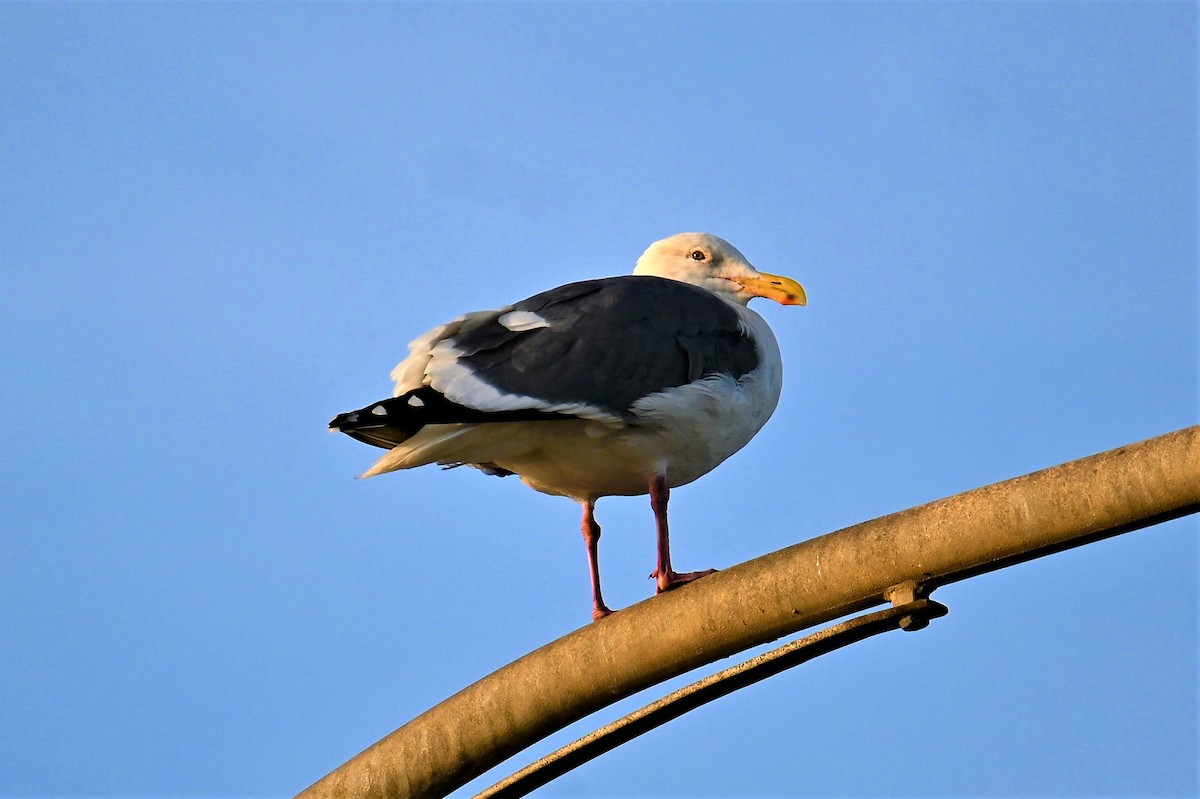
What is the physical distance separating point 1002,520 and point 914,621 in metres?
0.51

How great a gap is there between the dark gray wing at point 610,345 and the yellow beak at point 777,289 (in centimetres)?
89

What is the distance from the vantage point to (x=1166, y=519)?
14.1 ft

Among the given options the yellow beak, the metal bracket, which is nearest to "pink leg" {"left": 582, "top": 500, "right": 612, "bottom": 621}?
the yellow beak

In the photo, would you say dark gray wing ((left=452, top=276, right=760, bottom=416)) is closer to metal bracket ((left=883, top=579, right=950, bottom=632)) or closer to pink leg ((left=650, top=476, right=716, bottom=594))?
pink leg ((left=650, top=476, right=716, bottom=594))

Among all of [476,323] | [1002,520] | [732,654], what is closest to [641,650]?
[732,654]

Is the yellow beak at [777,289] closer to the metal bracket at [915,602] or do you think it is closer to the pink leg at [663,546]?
the pink leg at [663,546]

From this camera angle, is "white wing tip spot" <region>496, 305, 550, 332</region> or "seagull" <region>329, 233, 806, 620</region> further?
"white wing tip spot" <region>496, 305, 550, 332</region>

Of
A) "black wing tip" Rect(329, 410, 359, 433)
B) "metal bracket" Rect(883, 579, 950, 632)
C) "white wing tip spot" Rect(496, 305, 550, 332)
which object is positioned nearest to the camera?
"metal bracket" Rect(883, 579, 950, 632)

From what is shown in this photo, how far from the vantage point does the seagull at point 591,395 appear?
664cm

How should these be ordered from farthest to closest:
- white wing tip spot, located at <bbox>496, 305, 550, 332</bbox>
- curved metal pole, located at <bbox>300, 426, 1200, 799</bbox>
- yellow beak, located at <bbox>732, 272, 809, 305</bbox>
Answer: yellow beak, located at <bbox>732, 272, 809, 305</bbox> → white wing tip spot, located at <bbox>496, 305, 550, 332</bbox> → curved metal pole, located at <bbox>300, 426, 1200, 799</bbox>

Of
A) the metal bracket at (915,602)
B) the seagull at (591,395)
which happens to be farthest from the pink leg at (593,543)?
the metal bracket at (915,602)

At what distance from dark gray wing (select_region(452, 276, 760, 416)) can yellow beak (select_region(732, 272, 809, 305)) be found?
0.89 metres

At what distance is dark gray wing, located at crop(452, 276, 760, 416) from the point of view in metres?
6.99

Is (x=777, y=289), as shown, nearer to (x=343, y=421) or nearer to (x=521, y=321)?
(x=521, y=321)
